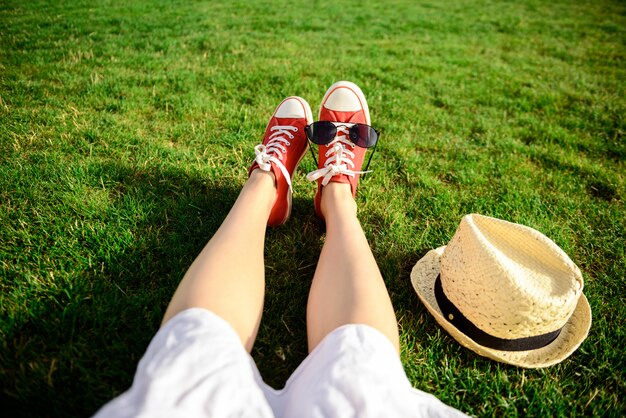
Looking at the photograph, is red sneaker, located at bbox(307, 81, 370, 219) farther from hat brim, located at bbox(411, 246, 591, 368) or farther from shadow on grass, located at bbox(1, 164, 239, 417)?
hat brim, located at bbox(411, 246, 591, 368)

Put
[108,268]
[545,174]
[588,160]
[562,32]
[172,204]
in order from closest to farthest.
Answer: [108,268]
[172,204]
[545,174]
[588,160]
[562,32]

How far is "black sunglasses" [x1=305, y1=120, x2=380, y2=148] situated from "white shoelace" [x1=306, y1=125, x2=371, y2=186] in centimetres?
4

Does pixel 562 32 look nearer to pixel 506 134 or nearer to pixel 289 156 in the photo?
pixel 506 134

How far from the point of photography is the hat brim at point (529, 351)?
5.26 feet

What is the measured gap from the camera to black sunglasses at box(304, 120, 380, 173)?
2477 mm

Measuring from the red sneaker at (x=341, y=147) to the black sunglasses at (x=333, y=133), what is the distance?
4 centimetres

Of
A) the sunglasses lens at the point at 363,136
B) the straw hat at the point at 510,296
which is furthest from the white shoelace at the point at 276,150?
the straw hat at the point at 510,296

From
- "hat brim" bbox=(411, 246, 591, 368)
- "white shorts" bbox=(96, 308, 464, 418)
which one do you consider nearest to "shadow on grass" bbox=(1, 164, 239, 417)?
"white shorts" bbox=(96, 308, 464, 418)

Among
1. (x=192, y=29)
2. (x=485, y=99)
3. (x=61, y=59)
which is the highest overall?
(x=192, y=29)

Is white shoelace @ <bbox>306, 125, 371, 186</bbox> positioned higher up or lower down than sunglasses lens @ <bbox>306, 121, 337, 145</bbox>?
lower down

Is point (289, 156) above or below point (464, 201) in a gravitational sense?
above

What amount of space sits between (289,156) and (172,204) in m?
0.88

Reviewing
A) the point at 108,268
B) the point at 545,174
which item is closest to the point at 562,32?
the point at 545,174

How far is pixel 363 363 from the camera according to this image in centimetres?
106
